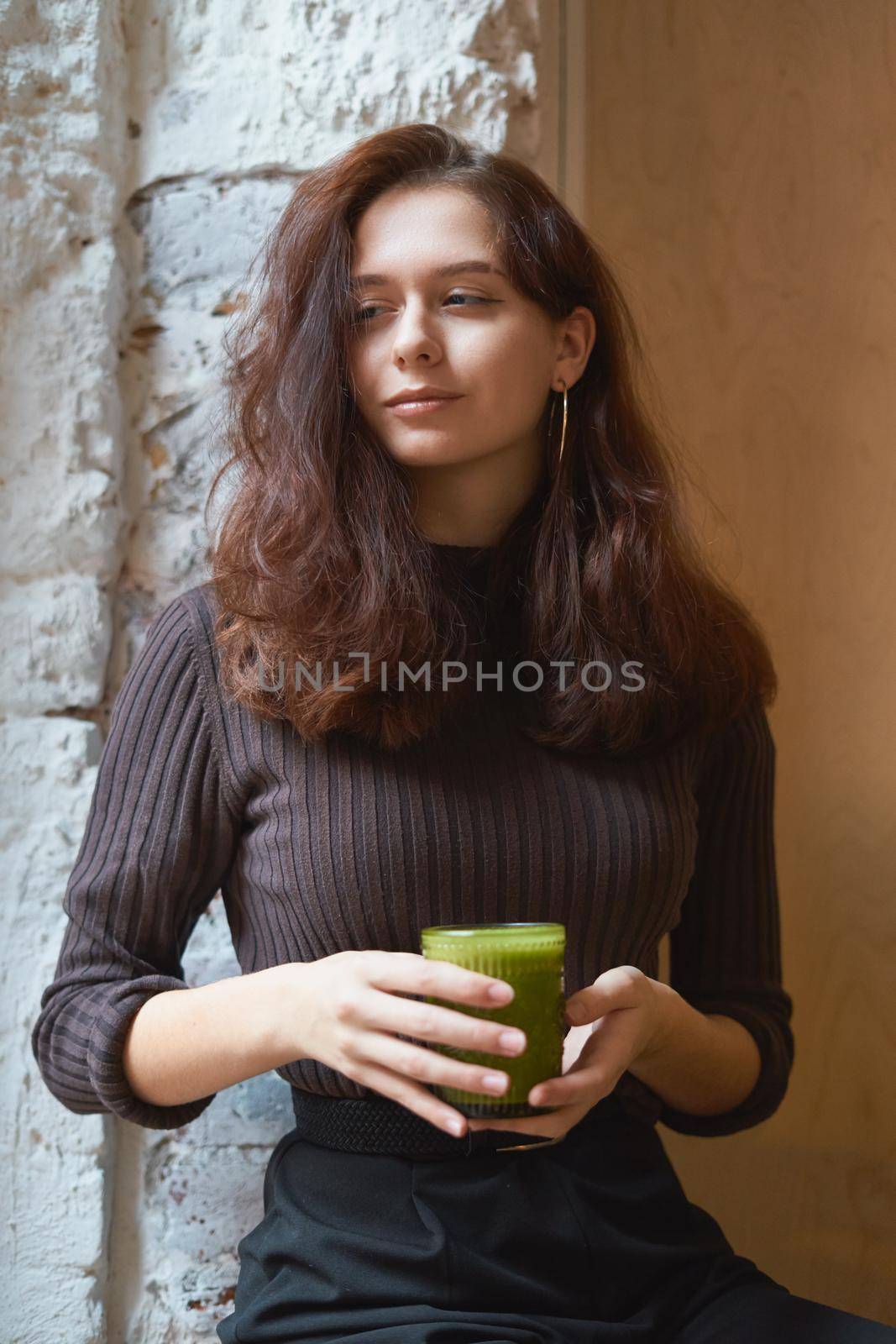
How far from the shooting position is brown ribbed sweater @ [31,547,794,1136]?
1.07 metres

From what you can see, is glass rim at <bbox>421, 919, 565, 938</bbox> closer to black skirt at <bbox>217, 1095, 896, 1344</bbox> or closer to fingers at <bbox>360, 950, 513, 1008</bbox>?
fingers at <bbox>360, 950, 513, 1008</bbox>

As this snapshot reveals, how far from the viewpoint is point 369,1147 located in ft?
3.43

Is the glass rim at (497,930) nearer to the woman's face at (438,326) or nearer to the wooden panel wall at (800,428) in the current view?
the woman's face at (438,326)

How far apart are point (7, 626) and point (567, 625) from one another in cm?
56

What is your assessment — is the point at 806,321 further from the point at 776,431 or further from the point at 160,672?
the point at 160,672

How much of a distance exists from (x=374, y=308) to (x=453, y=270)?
0.26 ft

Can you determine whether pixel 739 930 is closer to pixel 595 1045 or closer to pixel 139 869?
pixel 595 1045

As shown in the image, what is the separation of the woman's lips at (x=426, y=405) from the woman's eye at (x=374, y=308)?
88mm

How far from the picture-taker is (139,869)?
108cm

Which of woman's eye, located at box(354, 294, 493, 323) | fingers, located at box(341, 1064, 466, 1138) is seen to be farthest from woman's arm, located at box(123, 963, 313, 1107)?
woman's eye, located at box(354, 294, 493, 323)

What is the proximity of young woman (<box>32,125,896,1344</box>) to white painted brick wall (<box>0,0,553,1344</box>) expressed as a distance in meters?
0.15

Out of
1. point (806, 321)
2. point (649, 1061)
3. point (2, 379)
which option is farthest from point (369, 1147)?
point (806, 321)

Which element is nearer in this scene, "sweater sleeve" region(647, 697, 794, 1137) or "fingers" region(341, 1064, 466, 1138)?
"fingers" region(341, 1064, 466, 1138)

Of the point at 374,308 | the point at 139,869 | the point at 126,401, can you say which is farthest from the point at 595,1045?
the point at 126,401
